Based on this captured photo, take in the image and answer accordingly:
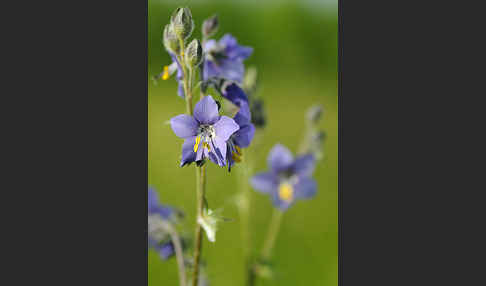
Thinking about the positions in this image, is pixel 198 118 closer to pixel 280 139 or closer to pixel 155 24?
pixel 155 24

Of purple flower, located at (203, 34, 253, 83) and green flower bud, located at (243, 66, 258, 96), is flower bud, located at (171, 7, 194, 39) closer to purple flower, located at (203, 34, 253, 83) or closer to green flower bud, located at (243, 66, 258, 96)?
purple flower, located at (203, 34, 253, 83)

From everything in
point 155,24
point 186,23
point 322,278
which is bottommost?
point 322,278

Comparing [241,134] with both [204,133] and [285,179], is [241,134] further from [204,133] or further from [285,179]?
[285,179]

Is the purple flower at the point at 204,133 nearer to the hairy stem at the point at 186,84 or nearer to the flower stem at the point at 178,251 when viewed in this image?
the hairy stem at the point at 186,84

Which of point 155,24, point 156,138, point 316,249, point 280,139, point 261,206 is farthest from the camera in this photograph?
point 261,206

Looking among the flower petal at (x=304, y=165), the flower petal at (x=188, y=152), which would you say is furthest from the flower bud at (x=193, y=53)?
the flower petal at (x=304, y=165)

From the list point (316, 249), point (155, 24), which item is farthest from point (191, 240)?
point (316, 249)
